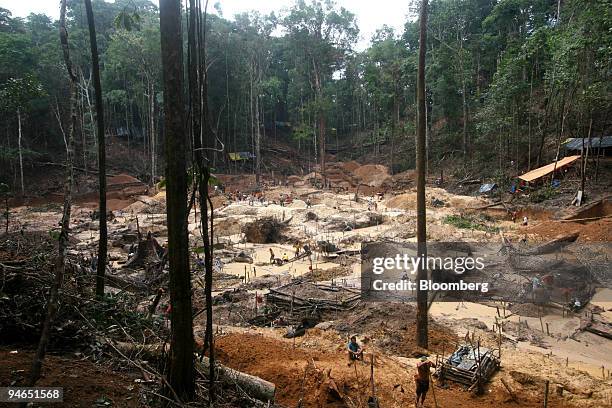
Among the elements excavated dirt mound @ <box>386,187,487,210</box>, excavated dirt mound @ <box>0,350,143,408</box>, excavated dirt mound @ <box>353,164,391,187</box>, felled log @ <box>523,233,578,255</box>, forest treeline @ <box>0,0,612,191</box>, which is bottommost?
felled log @ <box>523,233,578,255</box>

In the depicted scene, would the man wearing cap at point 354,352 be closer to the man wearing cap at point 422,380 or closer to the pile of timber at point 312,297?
the man wearing cap at point 422,380

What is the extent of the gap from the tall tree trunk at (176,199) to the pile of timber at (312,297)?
20.6 feet

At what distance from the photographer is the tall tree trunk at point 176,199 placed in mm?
4266

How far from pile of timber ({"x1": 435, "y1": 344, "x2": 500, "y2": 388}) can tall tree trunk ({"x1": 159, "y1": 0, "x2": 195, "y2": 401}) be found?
5185mm

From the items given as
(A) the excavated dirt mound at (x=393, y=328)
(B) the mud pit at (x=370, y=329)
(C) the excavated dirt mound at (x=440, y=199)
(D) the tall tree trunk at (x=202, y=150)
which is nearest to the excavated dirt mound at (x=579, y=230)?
(B) the mud pit at (x=370, y=329)

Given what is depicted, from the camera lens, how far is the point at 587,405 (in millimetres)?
6715

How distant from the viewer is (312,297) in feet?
37.1

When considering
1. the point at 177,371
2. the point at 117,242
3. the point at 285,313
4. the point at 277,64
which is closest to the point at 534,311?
the point at 285,313

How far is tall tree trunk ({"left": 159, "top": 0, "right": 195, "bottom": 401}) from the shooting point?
14.0ft

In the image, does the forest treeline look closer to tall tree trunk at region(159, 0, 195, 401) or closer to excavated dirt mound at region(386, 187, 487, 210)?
excavated dirt mound at region(386, 187, 487, 210)

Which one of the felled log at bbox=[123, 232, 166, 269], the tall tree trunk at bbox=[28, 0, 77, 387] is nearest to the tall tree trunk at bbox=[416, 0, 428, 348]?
the tall tree trunk at bbox=[28, 0, 77, 387]

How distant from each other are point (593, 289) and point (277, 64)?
54407mm

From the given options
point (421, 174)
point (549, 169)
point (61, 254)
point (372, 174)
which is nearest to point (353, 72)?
point (372, 174)

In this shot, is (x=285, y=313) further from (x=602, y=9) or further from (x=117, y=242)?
(x=602, y=9)
